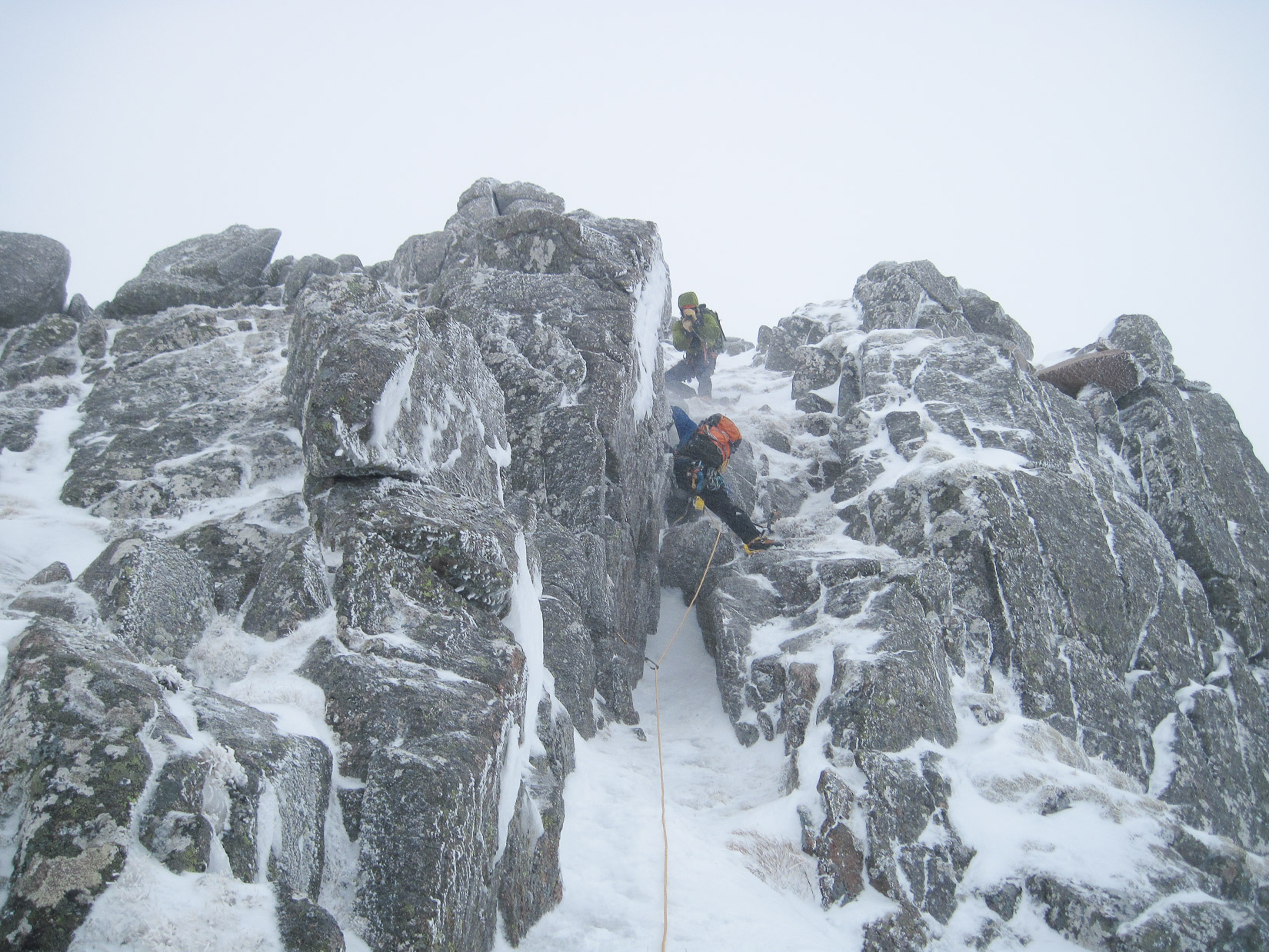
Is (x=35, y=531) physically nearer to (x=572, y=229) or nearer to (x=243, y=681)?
(x=243, y=681)

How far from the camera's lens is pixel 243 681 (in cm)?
586

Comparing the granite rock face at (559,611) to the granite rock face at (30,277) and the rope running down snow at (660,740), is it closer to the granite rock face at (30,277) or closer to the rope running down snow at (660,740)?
the rope running down snow at (660,740)

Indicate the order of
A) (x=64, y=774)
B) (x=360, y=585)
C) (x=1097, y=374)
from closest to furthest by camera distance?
(x=64, y=774) < (x=360, y=585) < (x=1097, y=374)

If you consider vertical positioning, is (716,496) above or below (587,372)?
below

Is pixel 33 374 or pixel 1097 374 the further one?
pixel 1097 374

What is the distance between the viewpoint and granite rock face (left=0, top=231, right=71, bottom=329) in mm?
16297

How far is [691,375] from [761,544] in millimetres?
9427

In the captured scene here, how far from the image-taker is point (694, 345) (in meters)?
21.2

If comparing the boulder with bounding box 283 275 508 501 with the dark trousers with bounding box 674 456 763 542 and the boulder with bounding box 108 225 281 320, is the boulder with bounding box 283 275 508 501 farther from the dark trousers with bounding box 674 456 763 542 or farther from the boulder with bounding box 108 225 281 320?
the boulder with bounding box 108 225 281 320

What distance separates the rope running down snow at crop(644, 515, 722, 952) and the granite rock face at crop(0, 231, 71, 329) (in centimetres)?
1657

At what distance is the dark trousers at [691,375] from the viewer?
2173cm

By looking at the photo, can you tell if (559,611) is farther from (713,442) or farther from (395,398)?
(713,442)

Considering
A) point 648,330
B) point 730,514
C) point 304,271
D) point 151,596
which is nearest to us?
point 151,596

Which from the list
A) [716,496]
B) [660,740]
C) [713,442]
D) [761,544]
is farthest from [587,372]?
[660,740]
